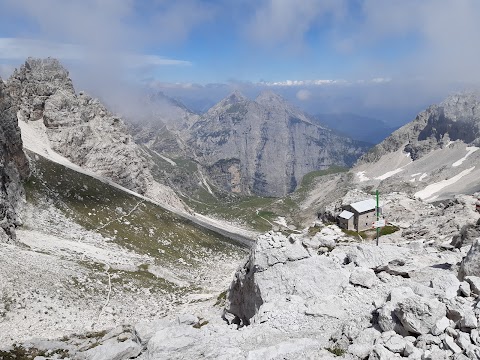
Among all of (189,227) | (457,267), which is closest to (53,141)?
(189,227)

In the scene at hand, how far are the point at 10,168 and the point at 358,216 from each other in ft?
240

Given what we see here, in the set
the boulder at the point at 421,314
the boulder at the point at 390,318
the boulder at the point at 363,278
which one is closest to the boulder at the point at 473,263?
the boulder at the point at 363,278

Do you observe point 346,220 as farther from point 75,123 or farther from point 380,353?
point 75,123

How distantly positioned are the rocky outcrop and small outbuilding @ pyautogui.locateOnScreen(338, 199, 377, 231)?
3361 inches

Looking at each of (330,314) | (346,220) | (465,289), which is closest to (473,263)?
(465,289)

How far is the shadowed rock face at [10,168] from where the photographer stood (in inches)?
2749

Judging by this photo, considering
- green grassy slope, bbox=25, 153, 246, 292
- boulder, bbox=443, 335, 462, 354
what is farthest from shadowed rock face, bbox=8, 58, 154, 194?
boulder, bbox=443, 335, 462, 354

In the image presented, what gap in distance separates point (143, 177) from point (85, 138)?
2506 centimetres

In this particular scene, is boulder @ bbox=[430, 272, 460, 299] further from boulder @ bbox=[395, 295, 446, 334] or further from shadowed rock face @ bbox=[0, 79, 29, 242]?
shadowed rock face @ bbox=[0, 79, 29, 242]

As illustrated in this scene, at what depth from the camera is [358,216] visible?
260ft

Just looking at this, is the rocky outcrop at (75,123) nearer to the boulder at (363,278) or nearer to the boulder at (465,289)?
the boulder at (363,278)

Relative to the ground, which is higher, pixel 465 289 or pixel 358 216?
pixel 465 289

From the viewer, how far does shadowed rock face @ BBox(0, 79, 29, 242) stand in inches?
2749

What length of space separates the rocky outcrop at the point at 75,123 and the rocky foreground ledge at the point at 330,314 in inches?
4463
